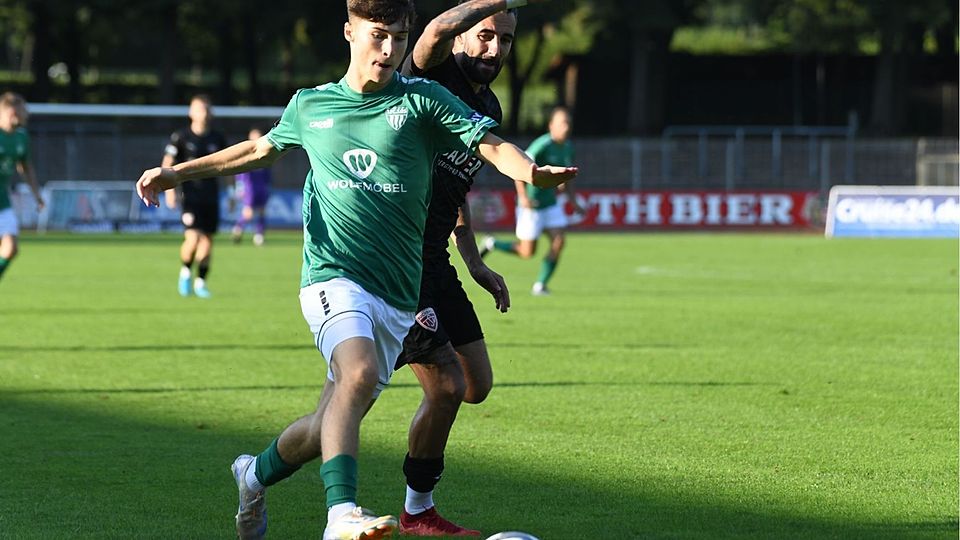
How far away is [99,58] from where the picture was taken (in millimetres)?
63562

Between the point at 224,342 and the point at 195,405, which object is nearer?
the point at 195,405

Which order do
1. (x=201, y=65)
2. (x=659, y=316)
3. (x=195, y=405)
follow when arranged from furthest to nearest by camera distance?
1. (x=201, y=65)
2. (x=659, y=316)
3. (x=195, y=405)

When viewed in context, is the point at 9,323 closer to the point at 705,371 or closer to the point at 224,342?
the point at 224,342

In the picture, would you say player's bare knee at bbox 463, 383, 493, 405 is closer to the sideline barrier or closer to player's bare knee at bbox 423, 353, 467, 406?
player's bare knee at bbox 423, 353, 467, 406

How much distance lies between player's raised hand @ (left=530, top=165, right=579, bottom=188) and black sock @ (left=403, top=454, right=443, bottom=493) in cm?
176

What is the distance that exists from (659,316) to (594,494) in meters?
9.46

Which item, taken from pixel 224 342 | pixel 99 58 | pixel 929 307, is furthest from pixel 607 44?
pixel 224 342

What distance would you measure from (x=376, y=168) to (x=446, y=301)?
1052 mm

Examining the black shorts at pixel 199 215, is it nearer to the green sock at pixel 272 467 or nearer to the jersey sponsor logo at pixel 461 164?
the jersey sponsor logo at pixel 461 164

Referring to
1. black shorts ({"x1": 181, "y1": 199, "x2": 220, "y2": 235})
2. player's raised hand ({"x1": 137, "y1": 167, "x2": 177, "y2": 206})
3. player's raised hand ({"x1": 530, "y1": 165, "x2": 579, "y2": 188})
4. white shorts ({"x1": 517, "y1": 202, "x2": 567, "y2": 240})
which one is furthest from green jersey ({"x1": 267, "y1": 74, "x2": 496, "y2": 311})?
white shorts ({"x1": 517, "y1": 202, "x2": 567, "y2": 240})

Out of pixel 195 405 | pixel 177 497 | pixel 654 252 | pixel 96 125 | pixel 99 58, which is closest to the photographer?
pixel 177 497

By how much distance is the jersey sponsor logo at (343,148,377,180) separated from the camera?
5.55 metres

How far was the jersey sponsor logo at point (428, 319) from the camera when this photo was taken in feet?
20.5

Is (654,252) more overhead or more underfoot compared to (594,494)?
more underfoot
